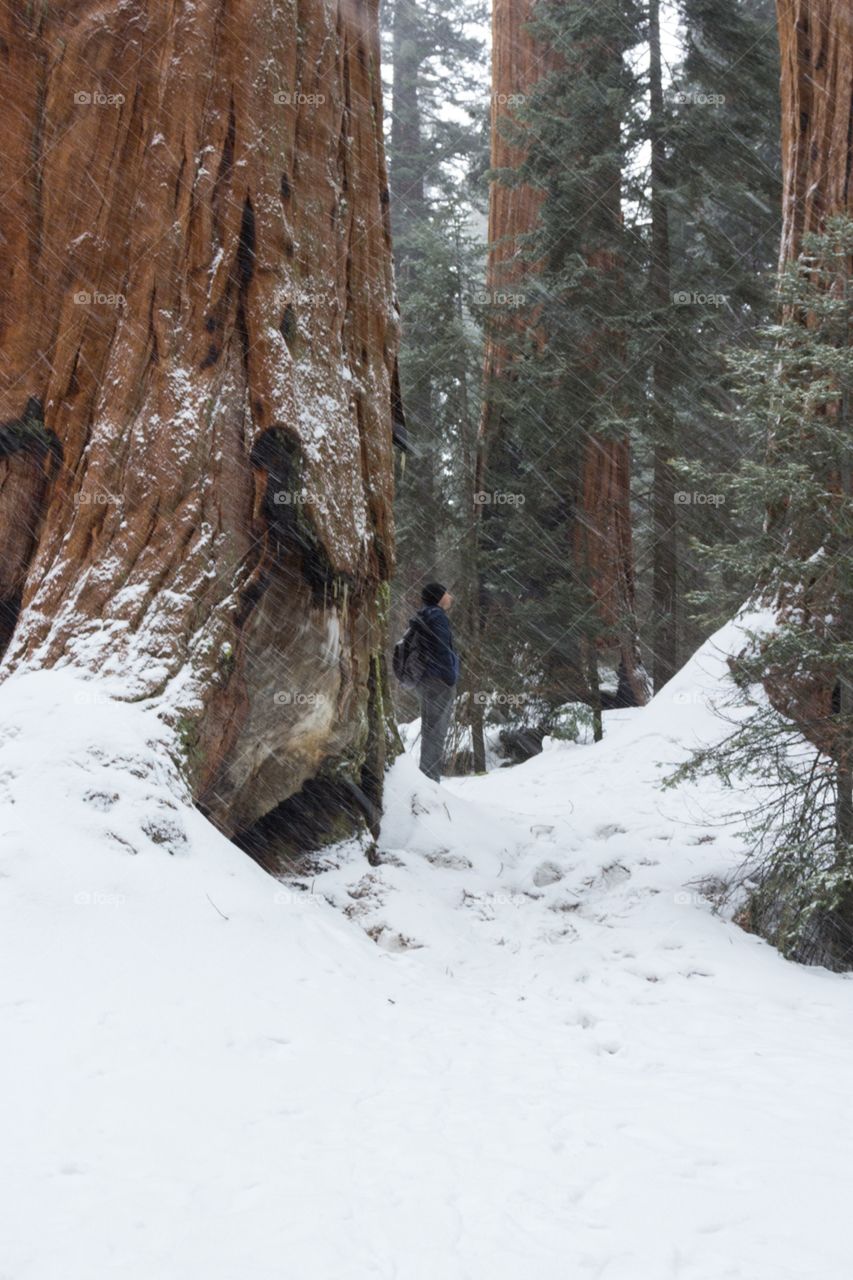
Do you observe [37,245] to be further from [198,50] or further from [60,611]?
[60,611]

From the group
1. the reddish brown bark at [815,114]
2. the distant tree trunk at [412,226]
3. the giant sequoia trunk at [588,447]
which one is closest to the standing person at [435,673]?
the reddish brown bark at [815,114]

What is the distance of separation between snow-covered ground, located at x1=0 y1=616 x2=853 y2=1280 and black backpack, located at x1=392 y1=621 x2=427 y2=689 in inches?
83.4

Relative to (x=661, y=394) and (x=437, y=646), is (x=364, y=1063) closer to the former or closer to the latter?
(x=437, y=646)

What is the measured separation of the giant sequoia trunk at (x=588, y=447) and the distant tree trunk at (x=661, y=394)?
48cm

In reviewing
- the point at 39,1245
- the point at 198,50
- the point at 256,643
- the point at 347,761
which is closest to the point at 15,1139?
the point at 39,1245

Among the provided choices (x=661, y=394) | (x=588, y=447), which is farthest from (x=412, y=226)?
(x=661, y=394)

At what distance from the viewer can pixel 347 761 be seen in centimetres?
613

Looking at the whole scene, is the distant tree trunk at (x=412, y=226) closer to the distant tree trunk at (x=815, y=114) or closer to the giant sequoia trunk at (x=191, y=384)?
the distant tree trunk at (x=815, y=114)

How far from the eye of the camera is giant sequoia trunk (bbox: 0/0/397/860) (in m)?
5.15

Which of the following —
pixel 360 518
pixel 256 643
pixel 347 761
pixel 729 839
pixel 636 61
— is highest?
pixel 636 61

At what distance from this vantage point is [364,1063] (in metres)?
3.59

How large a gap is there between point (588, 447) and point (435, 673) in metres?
6.07

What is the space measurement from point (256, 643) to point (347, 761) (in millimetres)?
1197

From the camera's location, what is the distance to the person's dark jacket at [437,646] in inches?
314
